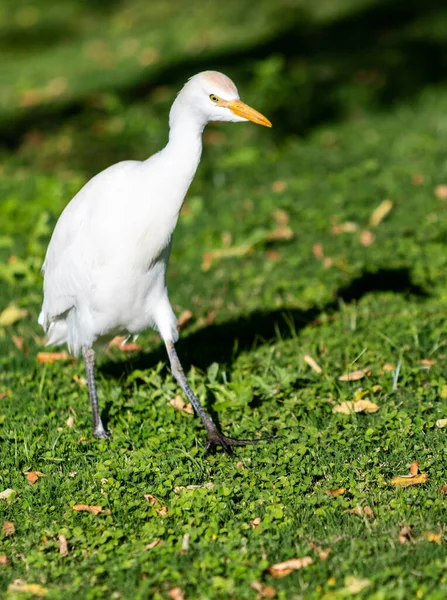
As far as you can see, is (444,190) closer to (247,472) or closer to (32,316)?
(32,316)

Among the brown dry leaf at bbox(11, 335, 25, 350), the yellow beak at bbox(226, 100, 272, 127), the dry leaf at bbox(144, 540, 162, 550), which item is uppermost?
the yellow beak at bbox(226, 100, 272, 127)

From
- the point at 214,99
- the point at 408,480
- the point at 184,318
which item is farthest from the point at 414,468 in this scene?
the point at 184,318

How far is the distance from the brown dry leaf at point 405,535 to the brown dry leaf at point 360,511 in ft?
0.64

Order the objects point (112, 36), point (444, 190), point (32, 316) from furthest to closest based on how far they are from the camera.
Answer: point (112, 36) → point (444, 190) → point (32, 316)

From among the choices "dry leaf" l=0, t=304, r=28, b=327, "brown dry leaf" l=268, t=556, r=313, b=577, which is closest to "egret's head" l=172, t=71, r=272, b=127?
"brown dry leaf" l=268, t=556, r=313, b=577

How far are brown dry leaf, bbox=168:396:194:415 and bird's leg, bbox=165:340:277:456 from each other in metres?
0.09

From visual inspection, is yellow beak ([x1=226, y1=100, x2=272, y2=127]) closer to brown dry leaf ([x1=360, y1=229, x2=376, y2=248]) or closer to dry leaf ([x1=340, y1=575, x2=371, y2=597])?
dry leaf ([x1=340, y1=575, x2=371, y2=597])

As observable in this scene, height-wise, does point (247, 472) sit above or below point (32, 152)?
below

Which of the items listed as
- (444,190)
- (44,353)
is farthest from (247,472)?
(444,190)

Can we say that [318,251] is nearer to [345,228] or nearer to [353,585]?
[345,228]

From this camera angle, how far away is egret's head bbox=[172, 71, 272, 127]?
13.4ft

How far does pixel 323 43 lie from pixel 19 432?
30.8 ft

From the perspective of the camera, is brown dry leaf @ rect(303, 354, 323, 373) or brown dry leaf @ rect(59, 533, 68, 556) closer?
brown dry leaf @ rect(59, 533, 68, 556)

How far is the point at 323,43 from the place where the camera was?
41.3ft
